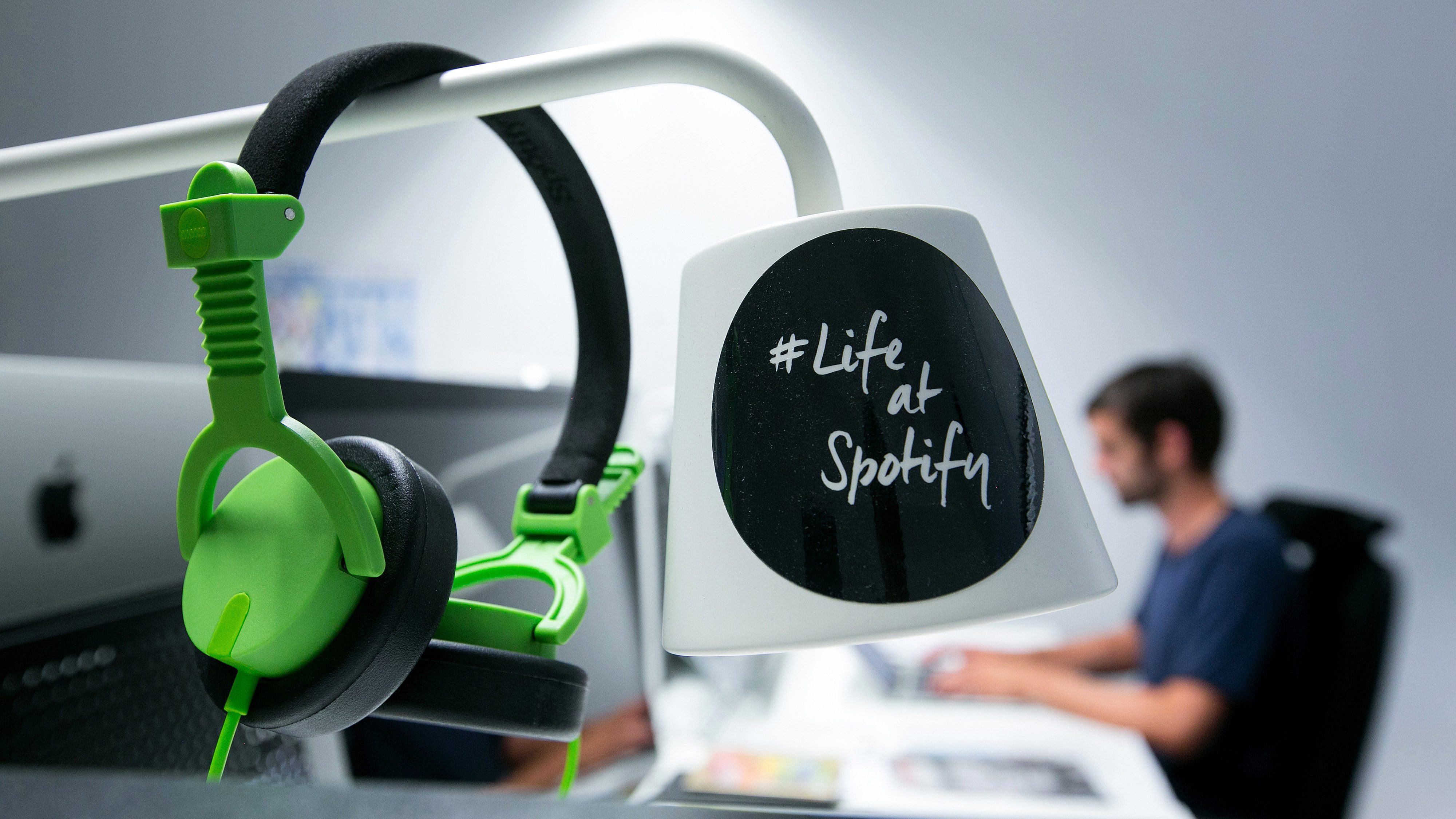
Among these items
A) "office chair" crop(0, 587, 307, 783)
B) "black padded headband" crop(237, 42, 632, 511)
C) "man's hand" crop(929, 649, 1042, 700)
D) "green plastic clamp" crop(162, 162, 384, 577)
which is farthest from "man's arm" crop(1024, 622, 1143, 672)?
"green plastic clamp" crop(162, 162, 384, 577)

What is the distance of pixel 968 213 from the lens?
0.76 feet

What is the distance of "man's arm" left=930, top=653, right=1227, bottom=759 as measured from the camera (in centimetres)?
177

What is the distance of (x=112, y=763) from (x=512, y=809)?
0.51 meters

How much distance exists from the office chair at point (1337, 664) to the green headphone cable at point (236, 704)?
6.55 feet

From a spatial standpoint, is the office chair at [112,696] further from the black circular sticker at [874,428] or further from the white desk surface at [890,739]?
the white desk surface at [890,739]

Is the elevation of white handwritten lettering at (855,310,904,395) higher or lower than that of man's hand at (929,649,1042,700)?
higher

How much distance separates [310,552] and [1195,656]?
2023 millimetres

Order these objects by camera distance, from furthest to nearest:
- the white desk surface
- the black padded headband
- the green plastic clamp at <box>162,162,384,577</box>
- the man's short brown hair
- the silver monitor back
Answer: the man's short brown hair, the white desk surface, the silver monitor back, the black padded headband, the green plastic clamp at <box>162,162,384,577</box>

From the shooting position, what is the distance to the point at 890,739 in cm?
152

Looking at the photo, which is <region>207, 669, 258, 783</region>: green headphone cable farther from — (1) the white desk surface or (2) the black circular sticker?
(1) the white desk surface

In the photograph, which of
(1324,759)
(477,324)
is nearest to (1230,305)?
(1324,759)

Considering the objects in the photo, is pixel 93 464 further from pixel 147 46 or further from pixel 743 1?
pixel 743 1

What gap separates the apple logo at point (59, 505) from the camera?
0.48m

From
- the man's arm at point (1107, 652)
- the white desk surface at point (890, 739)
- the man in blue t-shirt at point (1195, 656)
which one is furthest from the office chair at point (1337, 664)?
the man's arm at point (1107, 652)
